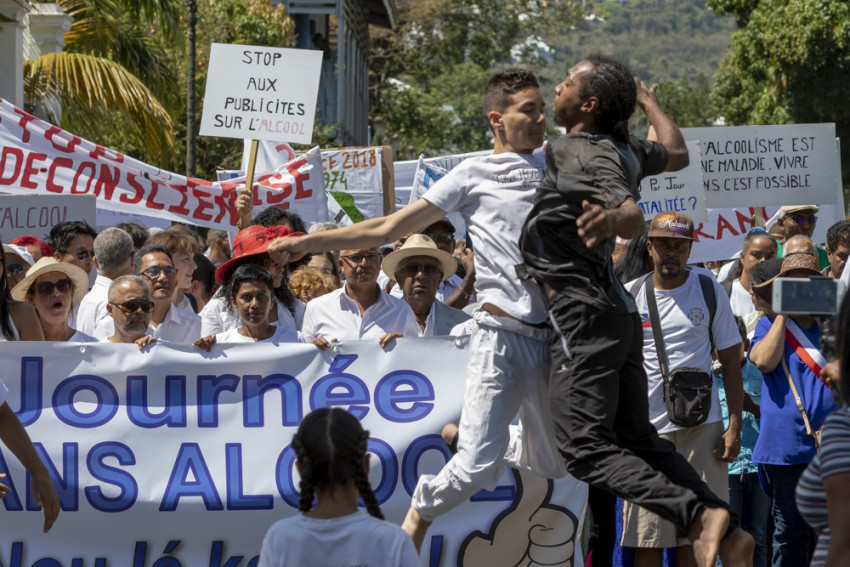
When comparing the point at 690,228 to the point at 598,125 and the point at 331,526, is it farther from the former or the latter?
the point at 331,526

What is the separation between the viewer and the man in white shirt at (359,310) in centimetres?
706

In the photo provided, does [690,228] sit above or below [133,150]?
below

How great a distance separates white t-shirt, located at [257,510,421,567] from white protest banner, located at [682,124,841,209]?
25.7 feet

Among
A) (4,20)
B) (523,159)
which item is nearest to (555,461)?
(523,159)

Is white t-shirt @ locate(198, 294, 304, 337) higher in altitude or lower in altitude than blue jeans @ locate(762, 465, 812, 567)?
higher

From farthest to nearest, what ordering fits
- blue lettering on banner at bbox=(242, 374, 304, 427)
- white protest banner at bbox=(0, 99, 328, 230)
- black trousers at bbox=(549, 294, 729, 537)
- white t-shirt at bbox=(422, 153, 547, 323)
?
white protest banner at bbox=(0, 99, 328, 230)
blue lettering on banner at bbox=(242, 374, 304, 427)
white t-shirt at bbox=(422, 153, 547, 323)
black trousers at bbox=(549, 294, 729, 537)

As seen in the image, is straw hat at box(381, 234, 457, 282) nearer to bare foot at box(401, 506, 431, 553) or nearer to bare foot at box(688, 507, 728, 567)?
bare foot at box(401, 506, 431, 553)

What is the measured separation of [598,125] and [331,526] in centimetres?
207

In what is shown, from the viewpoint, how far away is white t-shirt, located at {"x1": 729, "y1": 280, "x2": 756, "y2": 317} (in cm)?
948

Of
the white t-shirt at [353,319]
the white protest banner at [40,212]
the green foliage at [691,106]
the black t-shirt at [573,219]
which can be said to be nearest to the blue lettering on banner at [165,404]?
the white t-shirt at [353,319]

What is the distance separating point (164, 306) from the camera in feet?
24.5

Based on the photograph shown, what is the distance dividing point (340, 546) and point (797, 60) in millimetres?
25502

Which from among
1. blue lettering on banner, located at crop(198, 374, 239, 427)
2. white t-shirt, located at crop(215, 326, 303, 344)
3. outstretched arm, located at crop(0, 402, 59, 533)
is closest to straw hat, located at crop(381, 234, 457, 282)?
Result: white t-shirt, located at crop(215, 326, 303, 344)

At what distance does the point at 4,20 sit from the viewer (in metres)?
14.7
